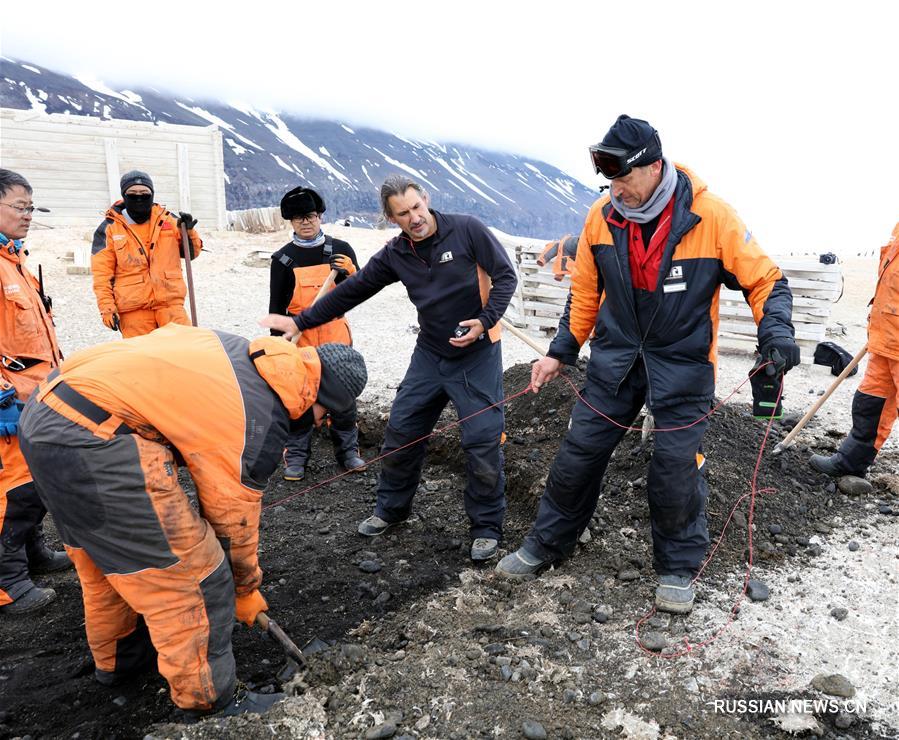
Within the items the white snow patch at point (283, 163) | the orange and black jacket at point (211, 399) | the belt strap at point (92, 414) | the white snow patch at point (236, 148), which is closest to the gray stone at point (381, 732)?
the orange and black jacket at point (211, 399)

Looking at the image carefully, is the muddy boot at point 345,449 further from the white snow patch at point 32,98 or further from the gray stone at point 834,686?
the white snow patch at point 32,98

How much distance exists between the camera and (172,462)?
2125mm

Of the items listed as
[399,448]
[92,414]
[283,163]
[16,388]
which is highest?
[92,414]

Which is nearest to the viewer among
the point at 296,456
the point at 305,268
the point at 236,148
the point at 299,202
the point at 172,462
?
the point at 172,462

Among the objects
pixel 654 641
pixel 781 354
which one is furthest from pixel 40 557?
pixel 781 354

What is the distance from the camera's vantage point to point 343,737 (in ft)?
7.16

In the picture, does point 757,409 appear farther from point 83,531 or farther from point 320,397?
point 83,531

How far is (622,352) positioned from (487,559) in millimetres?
1454

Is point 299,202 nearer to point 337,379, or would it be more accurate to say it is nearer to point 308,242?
point 308,242

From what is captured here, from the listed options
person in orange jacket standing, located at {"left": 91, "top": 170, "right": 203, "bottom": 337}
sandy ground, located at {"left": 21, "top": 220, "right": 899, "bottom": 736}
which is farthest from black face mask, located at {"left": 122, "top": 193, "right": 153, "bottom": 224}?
sandy ground, located at {"left": 21, "top": 220, "right": 899, "bottom": 736}

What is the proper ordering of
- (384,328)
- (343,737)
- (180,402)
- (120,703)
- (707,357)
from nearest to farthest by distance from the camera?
1. (180,402)
2. (343,737)
3. (120,703)
4. (707,357)
5. (384,328)

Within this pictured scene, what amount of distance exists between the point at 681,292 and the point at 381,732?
2.08 m

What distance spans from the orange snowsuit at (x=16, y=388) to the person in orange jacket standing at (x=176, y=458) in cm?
123

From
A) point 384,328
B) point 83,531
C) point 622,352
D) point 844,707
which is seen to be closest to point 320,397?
point 83,531
